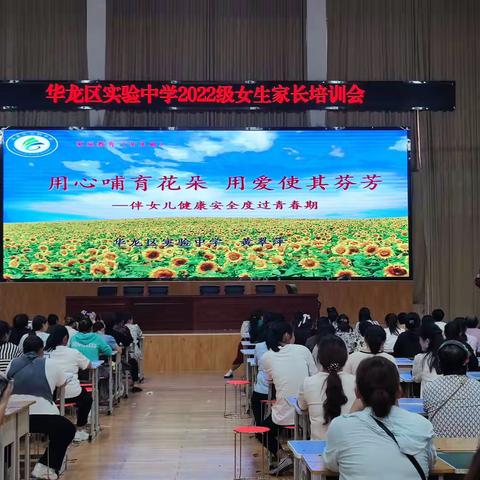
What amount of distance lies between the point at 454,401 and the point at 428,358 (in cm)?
111

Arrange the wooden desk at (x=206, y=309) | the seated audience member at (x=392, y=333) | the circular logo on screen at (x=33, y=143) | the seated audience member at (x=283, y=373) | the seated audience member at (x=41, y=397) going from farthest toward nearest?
the circular logo on screen at (x=33, y=143) → the wooden desk at (x=206, y=309) → the seated audience member at (x=392, y=333) → the seated audience member at (x=283, y=373) → the seated audience member at (x=41, y=397)

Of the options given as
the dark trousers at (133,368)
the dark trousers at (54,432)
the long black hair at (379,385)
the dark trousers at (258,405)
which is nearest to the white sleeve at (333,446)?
the long black hair at (379,385)

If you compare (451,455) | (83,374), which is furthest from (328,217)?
Result: (451,455)

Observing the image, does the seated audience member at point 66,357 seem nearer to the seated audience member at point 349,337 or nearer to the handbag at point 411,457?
the seated audience member at point 349,337

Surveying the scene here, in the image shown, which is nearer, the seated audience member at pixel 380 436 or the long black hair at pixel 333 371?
the seated audience member at pixel 380 436

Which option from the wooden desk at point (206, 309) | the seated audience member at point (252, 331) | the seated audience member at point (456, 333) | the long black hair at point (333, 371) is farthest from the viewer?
the wooden desk at point (206, 309)

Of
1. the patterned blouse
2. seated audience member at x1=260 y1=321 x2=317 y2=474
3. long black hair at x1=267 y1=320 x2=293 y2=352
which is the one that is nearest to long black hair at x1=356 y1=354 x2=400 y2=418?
the patterned blouse

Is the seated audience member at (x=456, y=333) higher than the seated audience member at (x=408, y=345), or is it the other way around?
the seated audience member at (x=456, y=333)

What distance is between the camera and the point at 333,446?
2.62 m

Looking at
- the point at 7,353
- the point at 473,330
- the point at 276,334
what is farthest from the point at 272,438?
the point at 473,330

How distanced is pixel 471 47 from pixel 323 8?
102 inches

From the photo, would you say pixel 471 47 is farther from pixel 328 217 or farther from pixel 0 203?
pixel 0 203

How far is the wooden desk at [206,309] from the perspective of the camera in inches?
432

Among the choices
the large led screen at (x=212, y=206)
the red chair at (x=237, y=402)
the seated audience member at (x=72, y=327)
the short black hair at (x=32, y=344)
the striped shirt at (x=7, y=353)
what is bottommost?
the red chair at (x=237, y=402)
